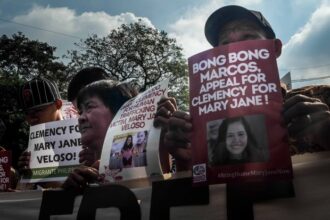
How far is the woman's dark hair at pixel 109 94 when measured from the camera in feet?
7.76

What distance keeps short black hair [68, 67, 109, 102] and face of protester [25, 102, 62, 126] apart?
0.19 m

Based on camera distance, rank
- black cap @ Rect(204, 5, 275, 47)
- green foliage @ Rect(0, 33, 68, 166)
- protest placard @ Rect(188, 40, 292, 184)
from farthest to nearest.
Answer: green foliage @ Rect(0, 33, 68, 166)
black cap @ Rect(204, 5, 275, 47)
protest placard @ Rect(188, 40, 292, 184)

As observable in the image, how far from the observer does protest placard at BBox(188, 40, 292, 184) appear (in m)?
1.35

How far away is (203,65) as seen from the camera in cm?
150

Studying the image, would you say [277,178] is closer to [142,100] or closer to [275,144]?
[275,144]

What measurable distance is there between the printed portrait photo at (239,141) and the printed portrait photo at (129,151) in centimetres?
50

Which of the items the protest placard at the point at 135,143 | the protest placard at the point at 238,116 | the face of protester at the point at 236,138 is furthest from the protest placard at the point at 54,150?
the face of protester at the point at 236,138

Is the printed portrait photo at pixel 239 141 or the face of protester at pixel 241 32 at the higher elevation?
the face of protester at pixel 241 32

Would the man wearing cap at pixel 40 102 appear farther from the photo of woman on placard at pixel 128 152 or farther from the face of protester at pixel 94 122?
the photo of woman on placard at pixel 128 152

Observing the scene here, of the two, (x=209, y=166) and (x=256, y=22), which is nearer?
(x=209, y=166)

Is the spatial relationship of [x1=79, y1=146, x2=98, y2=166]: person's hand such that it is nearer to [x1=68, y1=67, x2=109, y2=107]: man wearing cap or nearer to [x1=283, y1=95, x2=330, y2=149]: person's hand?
[x1=68, y1=67, x2=109, y2=107]: man wearing cap

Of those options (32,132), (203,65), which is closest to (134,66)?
(32,132)

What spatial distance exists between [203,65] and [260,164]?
358mm

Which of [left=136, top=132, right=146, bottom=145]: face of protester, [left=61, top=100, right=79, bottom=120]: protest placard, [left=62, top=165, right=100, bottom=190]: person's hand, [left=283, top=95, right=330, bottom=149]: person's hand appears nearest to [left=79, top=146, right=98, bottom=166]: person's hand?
[left=62, top=165, right=100, bottom=190]: person's hand
